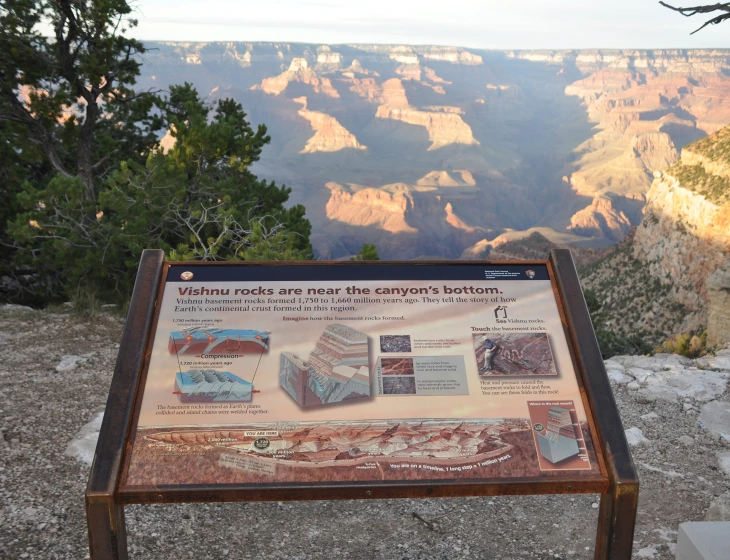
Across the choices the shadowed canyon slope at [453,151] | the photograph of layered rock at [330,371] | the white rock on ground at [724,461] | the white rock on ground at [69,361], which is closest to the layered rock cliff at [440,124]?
the shadowed canyon slope at [453,151]

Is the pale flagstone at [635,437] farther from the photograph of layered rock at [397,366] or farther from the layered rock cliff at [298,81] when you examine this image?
the layered rock cliff at [298,81]

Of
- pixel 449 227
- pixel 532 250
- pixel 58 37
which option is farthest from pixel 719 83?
pixel 58 37

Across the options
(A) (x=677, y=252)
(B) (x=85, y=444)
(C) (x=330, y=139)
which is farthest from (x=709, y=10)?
(C) (x=330, y=139)

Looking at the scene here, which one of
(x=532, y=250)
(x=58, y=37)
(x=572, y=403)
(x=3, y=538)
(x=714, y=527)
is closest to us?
(x=572, y=403)

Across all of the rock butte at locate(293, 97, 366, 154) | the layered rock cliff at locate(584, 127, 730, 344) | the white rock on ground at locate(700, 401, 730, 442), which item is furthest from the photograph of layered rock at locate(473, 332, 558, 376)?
the rock butte at locate(293, 97, 366, 154)

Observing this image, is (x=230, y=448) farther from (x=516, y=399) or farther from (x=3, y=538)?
(x=3, y=538)

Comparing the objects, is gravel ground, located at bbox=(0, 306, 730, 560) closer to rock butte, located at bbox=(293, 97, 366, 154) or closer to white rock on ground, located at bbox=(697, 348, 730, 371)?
white rock on ground, located at bbox=(697, 348, 730, 371)

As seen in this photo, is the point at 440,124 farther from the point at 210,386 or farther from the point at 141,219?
the point at 210,386
